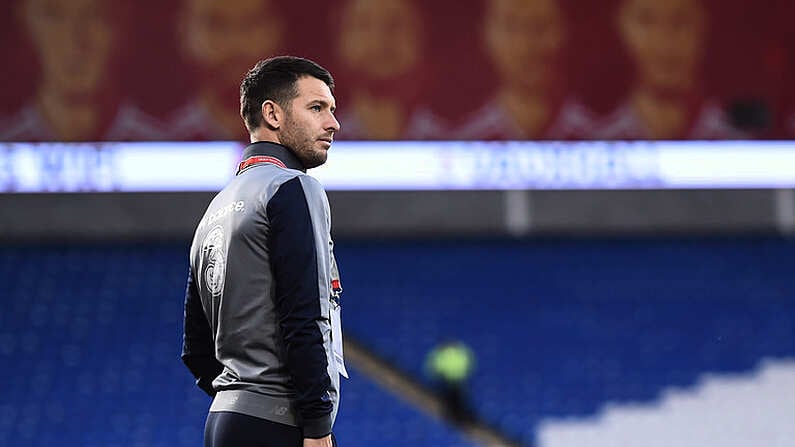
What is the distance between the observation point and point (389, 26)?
12.8 meters

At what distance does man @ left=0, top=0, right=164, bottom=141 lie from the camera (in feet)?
40.2

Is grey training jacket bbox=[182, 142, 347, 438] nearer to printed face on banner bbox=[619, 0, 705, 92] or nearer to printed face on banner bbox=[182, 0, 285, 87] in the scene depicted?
printed face on banner bbox=[182, 0, 285, 87]

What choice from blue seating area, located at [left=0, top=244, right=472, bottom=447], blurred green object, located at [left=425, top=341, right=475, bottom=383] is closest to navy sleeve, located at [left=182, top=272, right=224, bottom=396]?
blue seating area, located at [left=0, top=244, right=472, bottom=447]

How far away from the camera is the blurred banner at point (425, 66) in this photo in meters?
12.3

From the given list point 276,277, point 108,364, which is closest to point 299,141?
point 276,277

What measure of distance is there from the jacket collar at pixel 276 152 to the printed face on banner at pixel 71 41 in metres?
10.3

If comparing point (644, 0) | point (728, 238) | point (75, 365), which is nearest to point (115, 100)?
point (75, 365)

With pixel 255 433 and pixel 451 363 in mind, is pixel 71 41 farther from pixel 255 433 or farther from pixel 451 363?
pixel 255 433

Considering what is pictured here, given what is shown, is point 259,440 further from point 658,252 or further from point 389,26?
point 658,252

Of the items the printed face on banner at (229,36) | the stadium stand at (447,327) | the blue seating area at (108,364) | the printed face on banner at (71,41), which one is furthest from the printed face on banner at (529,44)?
the printed face on banner at (71,41)

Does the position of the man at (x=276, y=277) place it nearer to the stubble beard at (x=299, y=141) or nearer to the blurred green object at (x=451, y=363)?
the stubble beard at (x=299, y=141)

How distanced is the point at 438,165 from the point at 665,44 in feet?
9.82

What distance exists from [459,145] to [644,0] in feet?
9.13

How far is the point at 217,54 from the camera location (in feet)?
41.0
